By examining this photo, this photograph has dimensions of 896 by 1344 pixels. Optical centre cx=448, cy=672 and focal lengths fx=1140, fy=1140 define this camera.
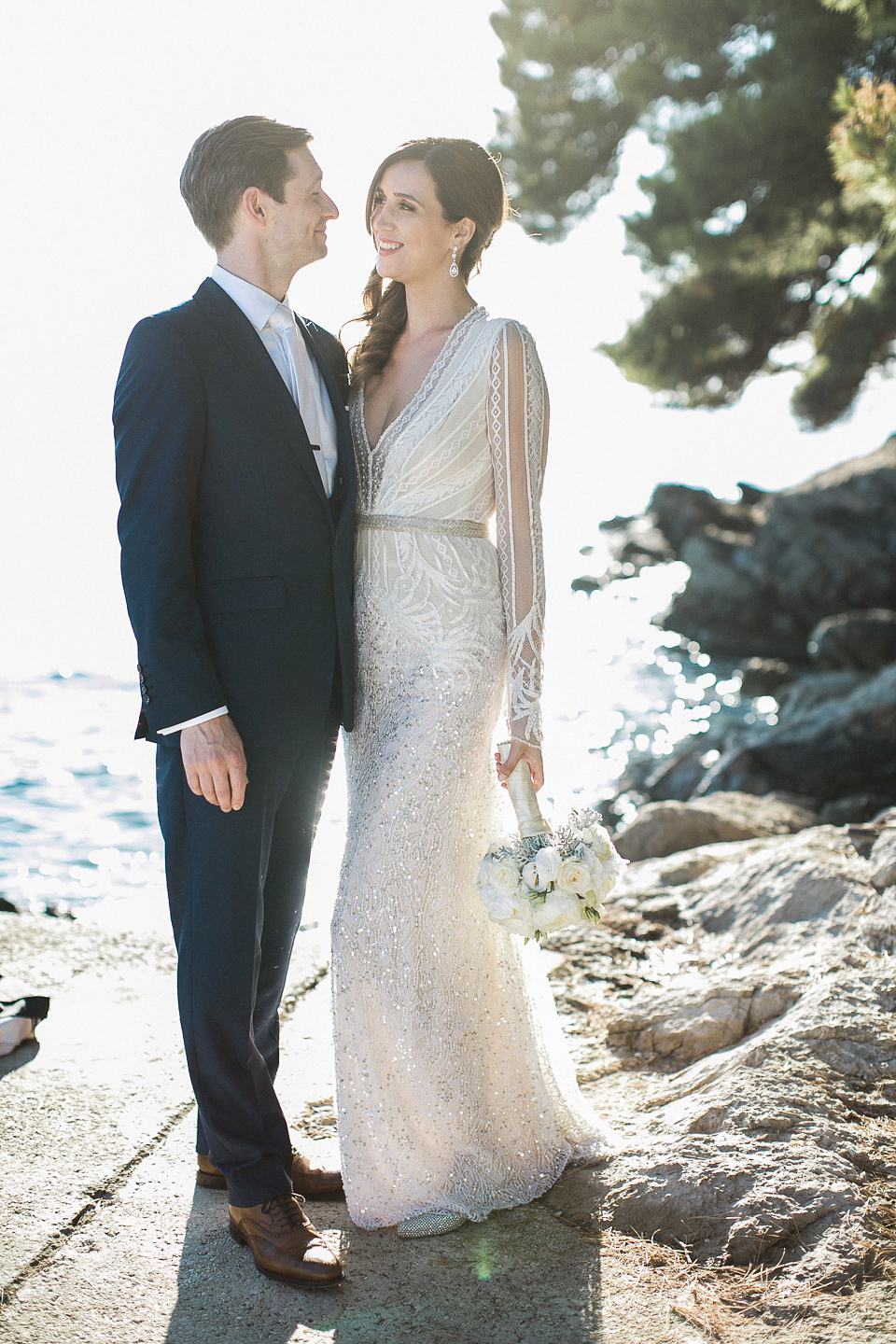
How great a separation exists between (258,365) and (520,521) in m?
0.73

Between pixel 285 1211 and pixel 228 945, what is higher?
pixel 228 945

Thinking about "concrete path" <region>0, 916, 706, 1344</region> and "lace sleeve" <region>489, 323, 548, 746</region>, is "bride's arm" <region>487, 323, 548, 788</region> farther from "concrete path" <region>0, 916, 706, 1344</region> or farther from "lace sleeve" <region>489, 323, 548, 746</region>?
"concrete path" <region>0, 916, 706, 1344</region>

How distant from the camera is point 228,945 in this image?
2.46 metres

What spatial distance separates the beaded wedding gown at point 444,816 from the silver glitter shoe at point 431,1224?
2cm

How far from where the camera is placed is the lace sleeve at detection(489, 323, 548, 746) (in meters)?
2.79

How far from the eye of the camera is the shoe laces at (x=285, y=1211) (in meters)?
2.43

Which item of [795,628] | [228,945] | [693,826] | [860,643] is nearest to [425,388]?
[228,945]

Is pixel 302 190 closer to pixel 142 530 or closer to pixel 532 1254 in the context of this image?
pixel 142 530

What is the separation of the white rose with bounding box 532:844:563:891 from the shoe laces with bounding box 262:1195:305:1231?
87 cm

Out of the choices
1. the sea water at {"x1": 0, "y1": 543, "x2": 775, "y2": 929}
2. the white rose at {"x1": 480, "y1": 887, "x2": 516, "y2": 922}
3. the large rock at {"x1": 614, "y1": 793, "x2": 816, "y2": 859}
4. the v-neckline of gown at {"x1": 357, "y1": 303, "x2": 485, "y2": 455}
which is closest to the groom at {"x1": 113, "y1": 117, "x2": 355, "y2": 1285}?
the v-neckline of gown at {"x1": 357, "y1": 303, "x2": 485, "y2": 455}

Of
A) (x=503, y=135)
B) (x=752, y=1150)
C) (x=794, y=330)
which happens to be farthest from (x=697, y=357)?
(x=752, y=1150)

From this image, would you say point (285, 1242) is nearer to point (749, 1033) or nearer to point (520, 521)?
point (749, 1033)

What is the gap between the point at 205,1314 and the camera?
225 cm

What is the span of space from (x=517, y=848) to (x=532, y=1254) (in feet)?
2.87
